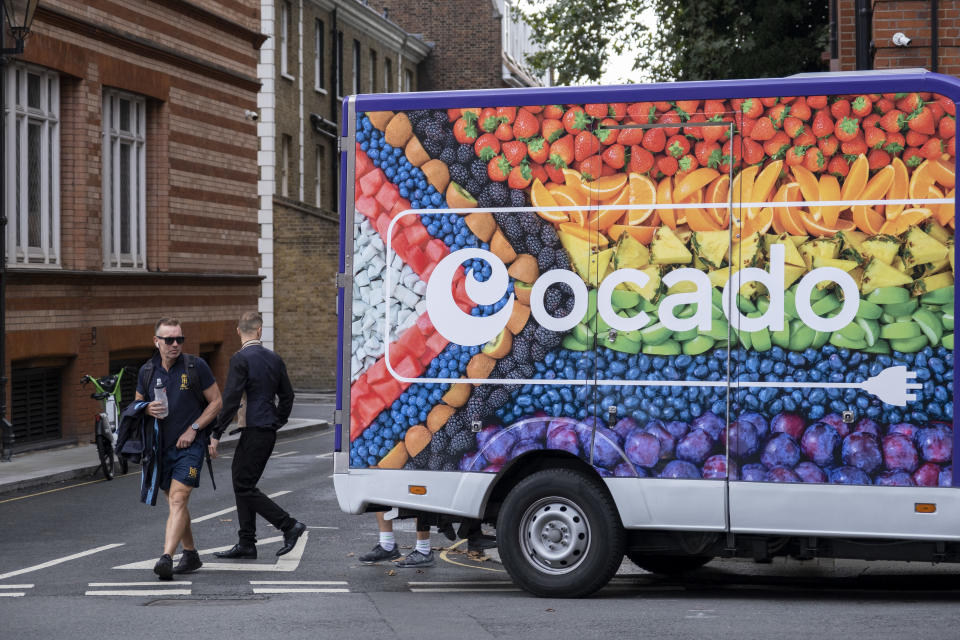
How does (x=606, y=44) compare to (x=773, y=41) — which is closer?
(x=773, y=41)

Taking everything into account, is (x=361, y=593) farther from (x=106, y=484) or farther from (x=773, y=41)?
(x=773, y=41)

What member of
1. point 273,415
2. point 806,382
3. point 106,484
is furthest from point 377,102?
point 106,484


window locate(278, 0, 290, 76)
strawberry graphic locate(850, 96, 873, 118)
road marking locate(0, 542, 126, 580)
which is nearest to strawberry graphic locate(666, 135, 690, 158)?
strawberry graphic locate(850, 96, 873, 118)

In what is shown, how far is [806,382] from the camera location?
855 centimetres

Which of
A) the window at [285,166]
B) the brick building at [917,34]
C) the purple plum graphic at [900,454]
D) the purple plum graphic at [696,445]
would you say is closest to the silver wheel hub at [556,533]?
the purple plum graphic at [696,445]

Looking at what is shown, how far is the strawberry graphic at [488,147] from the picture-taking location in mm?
9039

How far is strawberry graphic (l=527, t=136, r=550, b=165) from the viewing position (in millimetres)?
8953

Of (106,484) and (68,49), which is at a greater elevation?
(68,49)

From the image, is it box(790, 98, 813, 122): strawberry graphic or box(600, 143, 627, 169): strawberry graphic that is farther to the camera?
box(600, 143, 627, 169): strawberry graphic

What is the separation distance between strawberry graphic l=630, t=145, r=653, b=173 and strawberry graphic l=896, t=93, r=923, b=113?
4.86ft

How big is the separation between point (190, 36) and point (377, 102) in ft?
52.0

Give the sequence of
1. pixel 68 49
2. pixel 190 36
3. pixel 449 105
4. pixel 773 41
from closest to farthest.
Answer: pixel 449 105 → pixel 68 49 → pixel 190 36 → pixel 773 41

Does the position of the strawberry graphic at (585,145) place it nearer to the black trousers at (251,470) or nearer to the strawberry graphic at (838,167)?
the strawberry graphic at (838,167)

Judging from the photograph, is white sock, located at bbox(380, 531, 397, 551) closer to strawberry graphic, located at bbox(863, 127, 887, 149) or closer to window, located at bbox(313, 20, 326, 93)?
strawberry graphic, located at bbox(863, 127, 887, 149)
